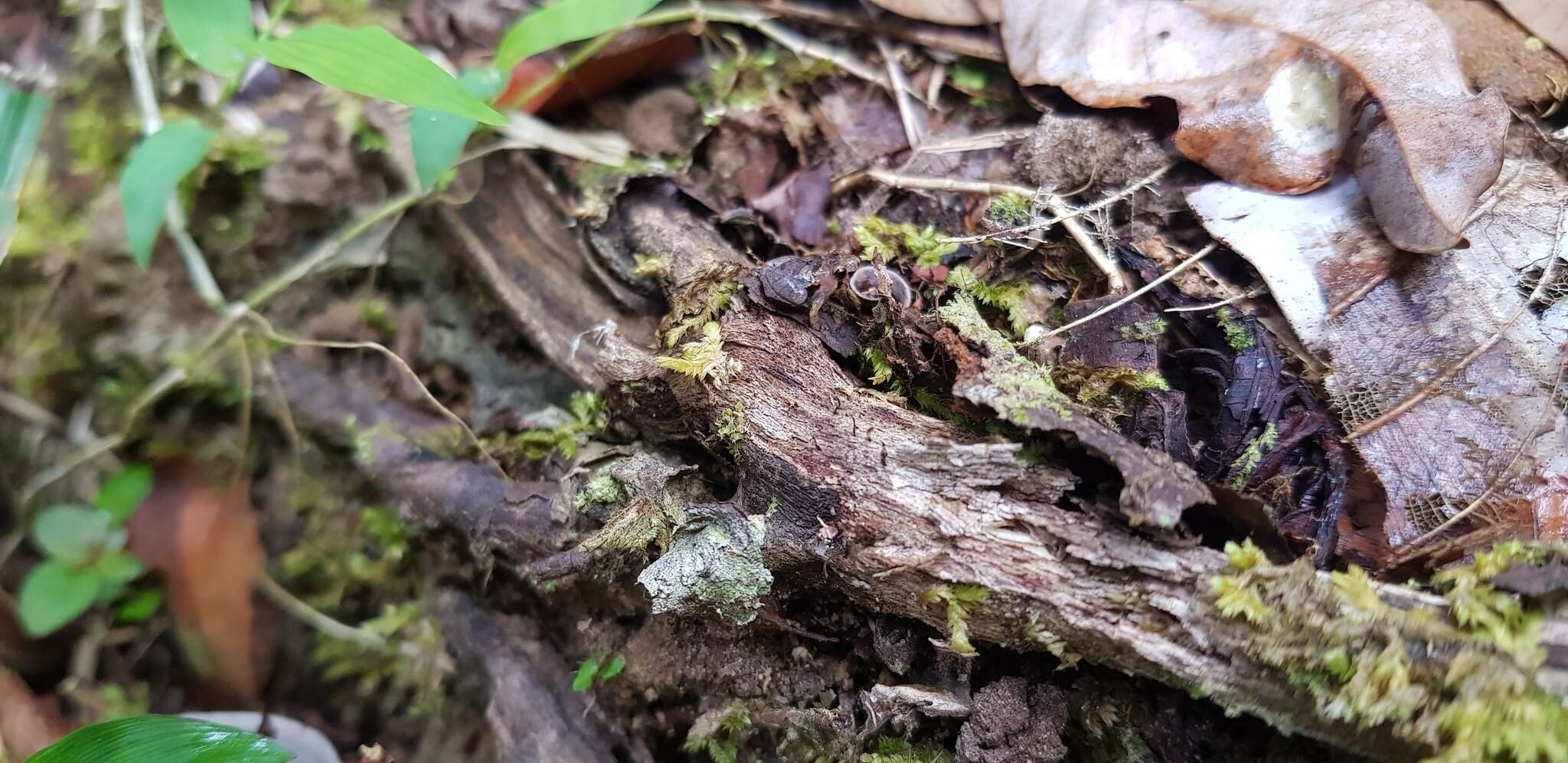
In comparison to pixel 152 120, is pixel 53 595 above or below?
below

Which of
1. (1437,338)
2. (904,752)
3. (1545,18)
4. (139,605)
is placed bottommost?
(139,605)

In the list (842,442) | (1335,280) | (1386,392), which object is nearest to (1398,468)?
(1386,392)

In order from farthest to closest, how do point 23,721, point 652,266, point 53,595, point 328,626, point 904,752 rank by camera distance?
1. point 328,626
2. point 53,595
3. point 23,721
4. point 652,266
5. point 904,752

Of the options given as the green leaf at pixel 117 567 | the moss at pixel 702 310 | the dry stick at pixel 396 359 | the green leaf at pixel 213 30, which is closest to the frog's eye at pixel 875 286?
the moss at pixel 702 310

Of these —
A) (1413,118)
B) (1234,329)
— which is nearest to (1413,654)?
(1234,329)

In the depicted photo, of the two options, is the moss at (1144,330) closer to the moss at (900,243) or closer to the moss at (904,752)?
the moss at (900,243)

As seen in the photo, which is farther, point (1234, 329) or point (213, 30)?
point (213, 30)

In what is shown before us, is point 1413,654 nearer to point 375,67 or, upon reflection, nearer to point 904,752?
point 904,752
